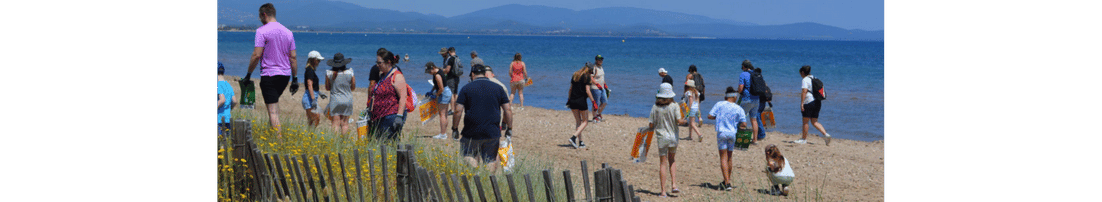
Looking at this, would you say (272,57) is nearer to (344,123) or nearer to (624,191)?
(344,123)

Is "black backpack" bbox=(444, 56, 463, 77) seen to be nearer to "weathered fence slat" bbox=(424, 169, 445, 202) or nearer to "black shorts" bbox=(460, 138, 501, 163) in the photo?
"black shorts" bbox=(460, 138, 501, 163)

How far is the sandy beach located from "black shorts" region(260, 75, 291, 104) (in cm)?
41

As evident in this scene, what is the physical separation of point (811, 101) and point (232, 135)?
6705mm

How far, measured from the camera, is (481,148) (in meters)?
7.20

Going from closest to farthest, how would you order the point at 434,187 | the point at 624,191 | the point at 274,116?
1. the point at 624,191
2. the point at 434,187
3. the point at 274,116

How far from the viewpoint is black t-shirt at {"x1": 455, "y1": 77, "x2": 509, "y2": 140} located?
704cm

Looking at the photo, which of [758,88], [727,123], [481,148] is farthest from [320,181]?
[758,88]

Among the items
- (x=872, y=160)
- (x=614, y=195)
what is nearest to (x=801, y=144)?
(x=872, y=160)

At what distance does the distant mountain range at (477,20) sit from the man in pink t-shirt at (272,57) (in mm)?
98

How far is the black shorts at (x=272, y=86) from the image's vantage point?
7537mm

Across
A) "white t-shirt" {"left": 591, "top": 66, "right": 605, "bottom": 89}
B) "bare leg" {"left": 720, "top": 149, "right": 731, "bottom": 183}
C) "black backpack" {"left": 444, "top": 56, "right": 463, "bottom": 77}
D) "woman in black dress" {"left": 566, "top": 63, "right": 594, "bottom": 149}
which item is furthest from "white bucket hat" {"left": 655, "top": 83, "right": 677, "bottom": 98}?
"white t-shirt" {"left": 591, "top": 66, "right": 605, "bottom": 89}

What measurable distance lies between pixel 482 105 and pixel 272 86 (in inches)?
82.0

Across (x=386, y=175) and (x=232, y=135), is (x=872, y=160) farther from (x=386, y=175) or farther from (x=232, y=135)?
(x=232, y=135)

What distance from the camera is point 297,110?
1042 cm
